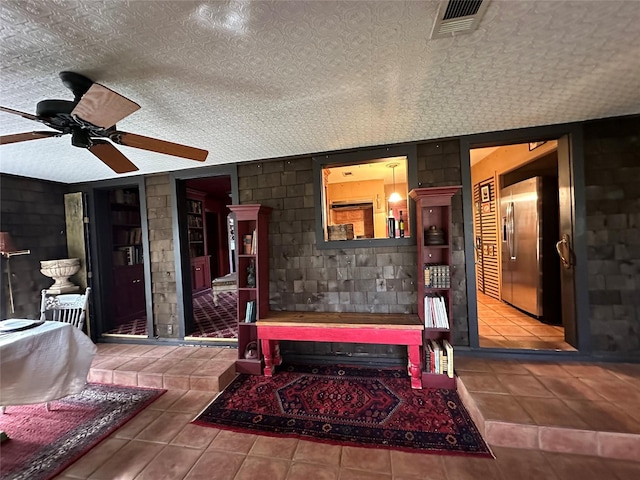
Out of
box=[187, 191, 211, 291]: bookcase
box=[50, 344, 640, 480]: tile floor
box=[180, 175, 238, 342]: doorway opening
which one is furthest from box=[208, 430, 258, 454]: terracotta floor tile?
box=[187, 191, 211, 291]: bookcase

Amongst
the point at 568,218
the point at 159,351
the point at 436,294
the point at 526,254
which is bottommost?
the point at 159,351

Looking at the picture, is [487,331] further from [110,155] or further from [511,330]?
[110,155]

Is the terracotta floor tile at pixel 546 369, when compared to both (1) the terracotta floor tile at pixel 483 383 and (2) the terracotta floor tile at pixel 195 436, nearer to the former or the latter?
(1) the terracotta floor tile at pixel 483 383

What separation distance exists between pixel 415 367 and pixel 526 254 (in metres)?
2.42

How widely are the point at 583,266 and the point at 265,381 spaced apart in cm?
333

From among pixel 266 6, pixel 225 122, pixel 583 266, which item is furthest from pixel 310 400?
pixel 583 266

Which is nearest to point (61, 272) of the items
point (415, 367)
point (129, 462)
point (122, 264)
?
point (122, 264)

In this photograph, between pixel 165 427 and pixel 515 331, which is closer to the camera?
pixel 165 427

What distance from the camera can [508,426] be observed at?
1753mm

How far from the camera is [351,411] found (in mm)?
2127

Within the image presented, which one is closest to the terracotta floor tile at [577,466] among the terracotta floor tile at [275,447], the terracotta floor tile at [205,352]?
the terracotta floor tile at [275,447]

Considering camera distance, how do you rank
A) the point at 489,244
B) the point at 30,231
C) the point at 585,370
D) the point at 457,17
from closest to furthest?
the point at 457,17 < the point at 585,370 < the point at 30,231 < the point at 489,244

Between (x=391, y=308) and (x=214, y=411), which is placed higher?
(x=391, y=308)

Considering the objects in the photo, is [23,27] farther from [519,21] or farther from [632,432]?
[632,432]
